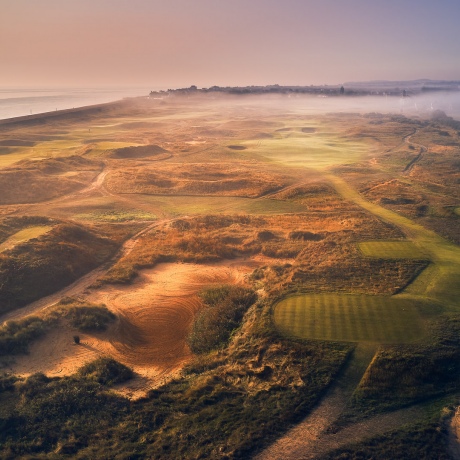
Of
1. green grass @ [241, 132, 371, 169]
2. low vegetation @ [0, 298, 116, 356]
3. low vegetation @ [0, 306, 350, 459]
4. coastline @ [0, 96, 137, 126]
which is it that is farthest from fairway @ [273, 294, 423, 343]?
coastline @ [0, 96, 137, 126]

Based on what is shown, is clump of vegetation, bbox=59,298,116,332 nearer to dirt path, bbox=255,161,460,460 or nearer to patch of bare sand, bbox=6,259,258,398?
patch of bare sand, bbox=6,259,258,398

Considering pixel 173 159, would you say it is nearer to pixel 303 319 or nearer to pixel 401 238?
pixel 401 238

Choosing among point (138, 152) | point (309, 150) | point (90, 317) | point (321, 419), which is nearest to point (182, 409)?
point (321, 419)

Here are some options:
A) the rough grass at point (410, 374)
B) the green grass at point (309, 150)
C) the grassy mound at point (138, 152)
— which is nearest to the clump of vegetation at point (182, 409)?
the rough grass at point (410, 374)

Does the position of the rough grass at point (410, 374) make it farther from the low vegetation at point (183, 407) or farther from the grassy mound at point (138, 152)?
the grassy mound at point (138, 152)

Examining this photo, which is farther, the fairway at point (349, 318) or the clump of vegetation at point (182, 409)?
the fairway at point (349, 318)
